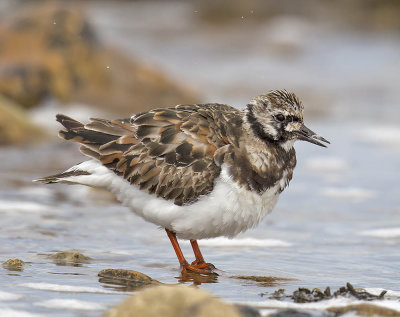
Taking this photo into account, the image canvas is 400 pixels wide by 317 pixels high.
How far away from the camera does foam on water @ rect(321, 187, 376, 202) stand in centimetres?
743

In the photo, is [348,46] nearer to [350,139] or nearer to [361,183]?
[350,139]

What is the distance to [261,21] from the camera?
2145 centimetres

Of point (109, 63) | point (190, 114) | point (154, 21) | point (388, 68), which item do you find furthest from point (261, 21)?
point (190, 114)

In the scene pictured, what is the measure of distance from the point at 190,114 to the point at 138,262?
1.01m

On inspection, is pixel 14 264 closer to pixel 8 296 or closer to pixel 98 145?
pixel 8 296

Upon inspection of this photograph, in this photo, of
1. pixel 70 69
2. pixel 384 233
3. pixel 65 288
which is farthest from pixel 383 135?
pixel 65 288

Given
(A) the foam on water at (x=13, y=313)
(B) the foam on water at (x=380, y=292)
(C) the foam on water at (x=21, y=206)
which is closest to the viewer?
(A) the foam on water at (x=13, y=313)

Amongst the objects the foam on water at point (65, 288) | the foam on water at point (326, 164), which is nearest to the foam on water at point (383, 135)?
the foam on water at point (326, 164)

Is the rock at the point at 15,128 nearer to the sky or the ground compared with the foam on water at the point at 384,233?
nearer to the sky

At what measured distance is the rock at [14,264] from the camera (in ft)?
15.6

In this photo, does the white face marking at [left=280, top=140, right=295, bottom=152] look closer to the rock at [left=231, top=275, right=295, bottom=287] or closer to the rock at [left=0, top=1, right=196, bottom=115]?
the rock at [left=231, top=275, right=295, bottom=287]

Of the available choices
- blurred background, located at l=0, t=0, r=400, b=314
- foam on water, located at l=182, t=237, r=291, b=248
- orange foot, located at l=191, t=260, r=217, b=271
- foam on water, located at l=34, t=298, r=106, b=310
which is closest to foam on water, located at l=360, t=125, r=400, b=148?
blurred background, located at l=0, t=0, r=400, b=314

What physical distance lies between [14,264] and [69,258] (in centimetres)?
38

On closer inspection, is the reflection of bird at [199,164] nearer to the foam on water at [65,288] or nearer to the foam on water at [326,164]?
the foam on water at [65,288]
